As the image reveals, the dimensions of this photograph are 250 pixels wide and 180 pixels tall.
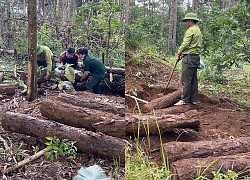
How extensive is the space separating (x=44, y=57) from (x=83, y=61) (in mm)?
122

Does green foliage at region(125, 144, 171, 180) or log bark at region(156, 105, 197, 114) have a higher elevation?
log bark at region(156, 105, 197, 114)

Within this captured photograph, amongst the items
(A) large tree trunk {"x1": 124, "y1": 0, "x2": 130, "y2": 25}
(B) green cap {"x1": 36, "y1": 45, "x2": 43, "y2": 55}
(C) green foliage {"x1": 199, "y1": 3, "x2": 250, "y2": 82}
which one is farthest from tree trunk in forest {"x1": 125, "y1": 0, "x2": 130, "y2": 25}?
(C) green foliage {"x1": 199, "y1": 3, "x2": 250, "y2": 82}

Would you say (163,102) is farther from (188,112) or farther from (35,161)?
(35,161)

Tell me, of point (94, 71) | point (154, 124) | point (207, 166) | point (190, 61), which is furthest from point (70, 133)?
point (190, 61)

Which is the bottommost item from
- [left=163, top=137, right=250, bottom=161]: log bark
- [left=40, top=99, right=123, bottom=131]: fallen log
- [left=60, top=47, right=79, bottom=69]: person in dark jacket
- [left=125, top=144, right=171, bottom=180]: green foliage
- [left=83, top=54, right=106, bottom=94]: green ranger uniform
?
[left=125, top=144, right=171, bottom=180]: green foliage

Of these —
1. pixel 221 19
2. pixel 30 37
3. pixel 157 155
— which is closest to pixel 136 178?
pixel 157 155

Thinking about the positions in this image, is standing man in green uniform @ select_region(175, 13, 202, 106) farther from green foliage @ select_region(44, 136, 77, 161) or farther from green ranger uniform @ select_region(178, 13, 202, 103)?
green foliage @ select_region(44, 136, 77, 161)

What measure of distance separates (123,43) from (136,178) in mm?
506

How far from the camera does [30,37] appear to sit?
3.10 feet

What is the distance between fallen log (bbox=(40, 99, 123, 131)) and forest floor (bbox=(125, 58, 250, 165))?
0.90ft

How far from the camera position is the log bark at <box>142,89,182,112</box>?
1397 mm

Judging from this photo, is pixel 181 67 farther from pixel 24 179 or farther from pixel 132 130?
pixel 24 179

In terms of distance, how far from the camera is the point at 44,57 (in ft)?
3.16

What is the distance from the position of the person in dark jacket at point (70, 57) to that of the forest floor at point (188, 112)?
0.32 m
